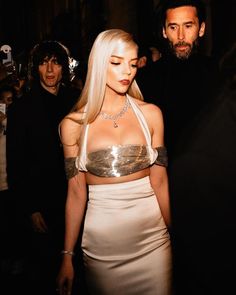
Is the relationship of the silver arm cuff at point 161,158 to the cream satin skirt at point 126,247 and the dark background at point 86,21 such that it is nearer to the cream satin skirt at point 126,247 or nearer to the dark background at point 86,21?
the cream satin skirt at point 126,247

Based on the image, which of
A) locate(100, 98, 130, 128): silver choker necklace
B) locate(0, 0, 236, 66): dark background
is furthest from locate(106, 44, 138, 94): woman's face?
locate(0, 0, 236, 66): dark background

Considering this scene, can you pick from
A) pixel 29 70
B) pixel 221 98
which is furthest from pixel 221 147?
pixel 29 70

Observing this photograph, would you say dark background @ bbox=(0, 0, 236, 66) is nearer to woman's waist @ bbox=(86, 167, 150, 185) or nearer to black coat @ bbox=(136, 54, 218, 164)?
black coat @ bbox=(136, 54, 218, 164)

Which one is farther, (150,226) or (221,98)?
(150,226)

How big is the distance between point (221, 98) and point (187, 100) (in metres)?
1.26

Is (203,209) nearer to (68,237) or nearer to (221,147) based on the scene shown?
(221,147)

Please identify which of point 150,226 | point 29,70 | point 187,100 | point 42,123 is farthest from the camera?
point 29,70

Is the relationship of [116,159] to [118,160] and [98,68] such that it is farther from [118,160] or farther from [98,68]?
[98,68]

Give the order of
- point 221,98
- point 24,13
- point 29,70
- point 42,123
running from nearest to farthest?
1. point 221,98
2. point 42,123
3. point 29,70
4. point 24,13

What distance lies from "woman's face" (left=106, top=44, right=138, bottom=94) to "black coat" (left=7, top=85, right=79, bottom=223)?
3.76 feet

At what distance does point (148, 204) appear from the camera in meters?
2.60

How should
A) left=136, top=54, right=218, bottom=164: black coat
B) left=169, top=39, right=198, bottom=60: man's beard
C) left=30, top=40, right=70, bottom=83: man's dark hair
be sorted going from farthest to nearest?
left=30, top=40, right=70, bottom=83: man's dark hair < left=169, top=39, right=198, bottom=60: man's beard < left=136, top=54, right=218, bottom=164: black coat

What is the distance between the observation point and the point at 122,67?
99.7 inches

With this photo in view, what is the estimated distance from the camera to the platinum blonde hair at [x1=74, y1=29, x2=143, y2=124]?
2490mm
